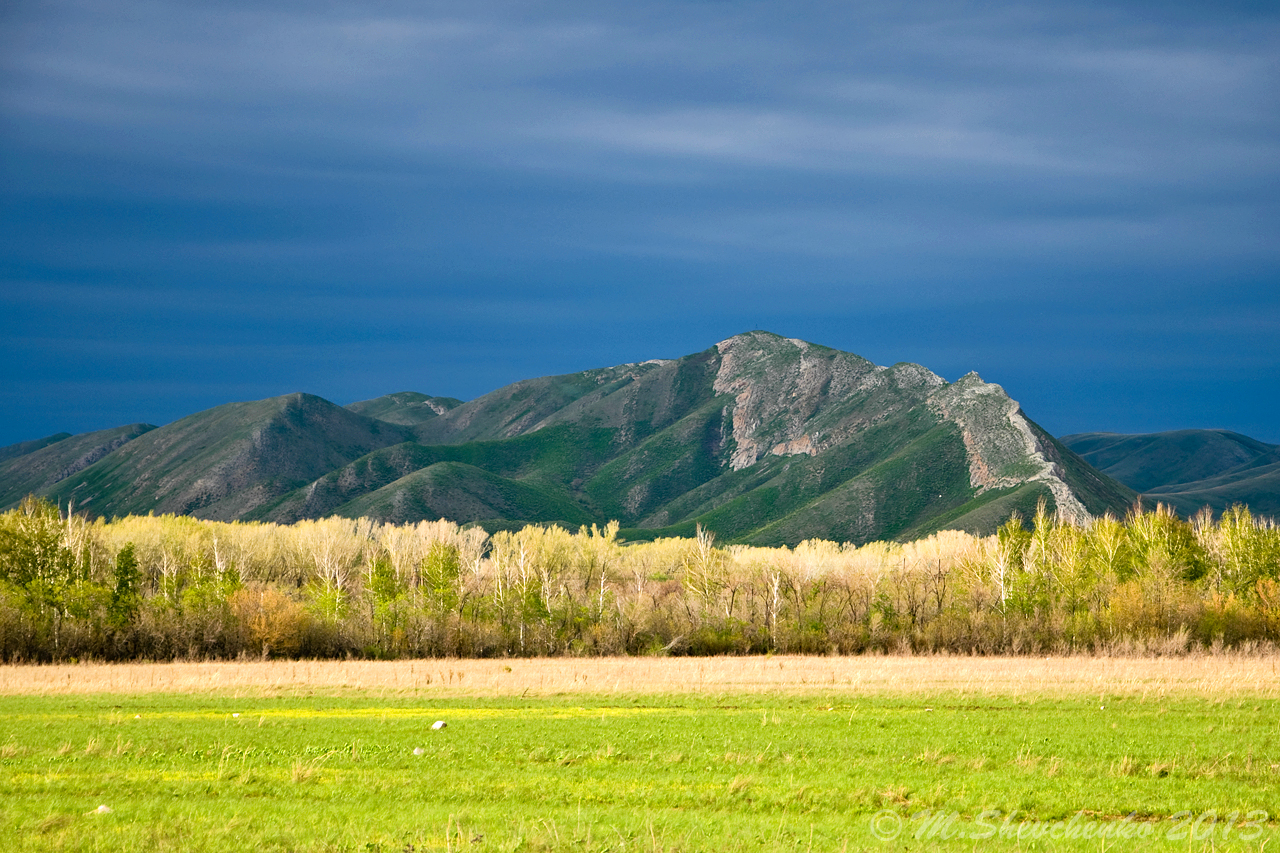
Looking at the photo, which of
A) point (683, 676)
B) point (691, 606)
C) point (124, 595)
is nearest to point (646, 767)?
point (683, 676)

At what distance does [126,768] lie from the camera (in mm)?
22000

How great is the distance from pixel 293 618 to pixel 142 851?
167 feet

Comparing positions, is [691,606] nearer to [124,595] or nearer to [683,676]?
[683,676]

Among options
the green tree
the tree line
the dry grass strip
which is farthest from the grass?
the green tree

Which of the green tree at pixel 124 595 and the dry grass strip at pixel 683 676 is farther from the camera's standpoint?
the green tree at pixel 124 595

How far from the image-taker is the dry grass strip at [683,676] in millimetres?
41438

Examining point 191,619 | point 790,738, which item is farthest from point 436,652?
point 790,738

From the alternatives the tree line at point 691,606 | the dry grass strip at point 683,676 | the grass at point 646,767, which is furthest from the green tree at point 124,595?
the grass at point 646,767

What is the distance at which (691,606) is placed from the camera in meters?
72.2

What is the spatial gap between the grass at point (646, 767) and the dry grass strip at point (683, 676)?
0.70 meters

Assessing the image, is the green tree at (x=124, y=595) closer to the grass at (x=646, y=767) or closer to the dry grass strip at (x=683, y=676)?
the dry grass strip at (x=683, y=676)

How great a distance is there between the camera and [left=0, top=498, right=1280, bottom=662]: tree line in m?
62.8

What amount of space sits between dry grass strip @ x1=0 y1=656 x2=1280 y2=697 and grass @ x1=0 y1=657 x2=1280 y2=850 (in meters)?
0.70

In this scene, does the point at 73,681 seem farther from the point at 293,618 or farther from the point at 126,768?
the point at 126,768
